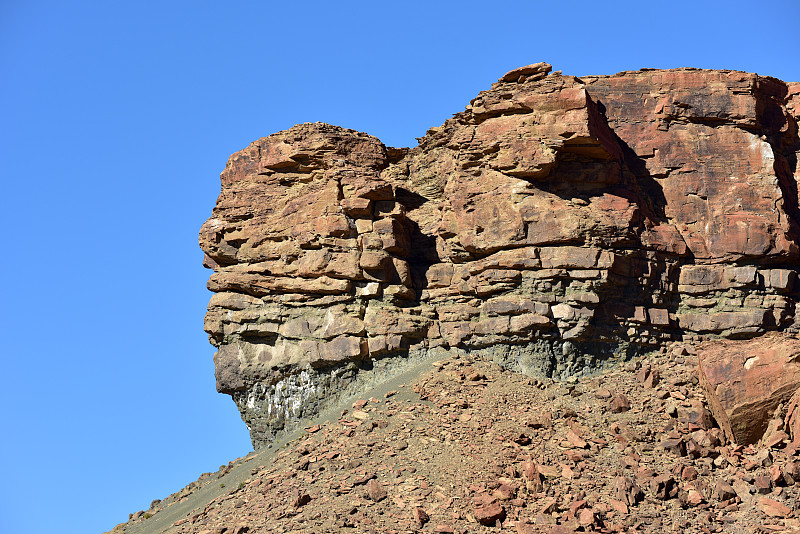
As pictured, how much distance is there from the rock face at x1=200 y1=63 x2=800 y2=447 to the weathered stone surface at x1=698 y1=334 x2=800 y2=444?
4.04m

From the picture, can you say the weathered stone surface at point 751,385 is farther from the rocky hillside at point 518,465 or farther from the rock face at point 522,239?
the rock face at point 522,239

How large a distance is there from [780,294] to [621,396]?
771cm

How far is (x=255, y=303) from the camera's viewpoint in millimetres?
32969

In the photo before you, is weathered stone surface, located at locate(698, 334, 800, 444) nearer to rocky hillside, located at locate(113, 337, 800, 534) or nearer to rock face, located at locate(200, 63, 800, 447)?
rocky hillside, located at locate(113, 337, 800, 534)

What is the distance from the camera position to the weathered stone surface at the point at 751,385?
2436 cm

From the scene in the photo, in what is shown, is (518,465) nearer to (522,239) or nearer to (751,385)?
(751,385)

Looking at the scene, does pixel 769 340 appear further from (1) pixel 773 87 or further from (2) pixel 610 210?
(1) pixel 773 87

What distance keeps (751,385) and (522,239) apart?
349 inches

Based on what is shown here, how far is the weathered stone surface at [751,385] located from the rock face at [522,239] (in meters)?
4.04

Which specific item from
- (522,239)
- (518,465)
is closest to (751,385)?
(518,465)

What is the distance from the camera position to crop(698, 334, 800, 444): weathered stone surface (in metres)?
24.4

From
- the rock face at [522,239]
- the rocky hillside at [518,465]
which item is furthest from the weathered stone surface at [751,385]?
the rock face at [522,239]

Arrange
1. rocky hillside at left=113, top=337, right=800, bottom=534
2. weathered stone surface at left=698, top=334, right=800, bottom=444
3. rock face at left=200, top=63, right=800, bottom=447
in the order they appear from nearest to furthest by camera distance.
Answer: rocky hillside at left=113, top=337, right=800, bottom=534
weathered stone surface at left=698, top=334, right=800, bottom=444
rock face at left=200, top=63, right=800, bottom=447

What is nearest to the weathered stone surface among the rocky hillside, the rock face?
the rocky hillside
